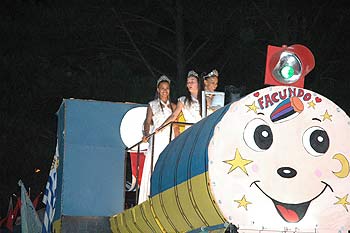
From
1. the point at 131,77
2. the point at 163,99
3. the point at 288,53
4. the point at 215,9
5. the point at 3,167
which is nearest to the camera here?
the point at 288,53

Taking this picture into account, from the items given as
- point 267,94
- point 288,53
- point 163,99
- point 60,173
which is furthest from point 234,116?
point 60,173

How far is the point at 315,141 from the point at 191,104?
2.57 m

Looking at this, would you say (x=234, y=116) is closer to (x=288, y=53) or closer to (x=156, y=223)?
(x=288, y=53)

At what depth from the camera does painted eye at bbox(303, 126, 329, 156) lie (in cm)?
611

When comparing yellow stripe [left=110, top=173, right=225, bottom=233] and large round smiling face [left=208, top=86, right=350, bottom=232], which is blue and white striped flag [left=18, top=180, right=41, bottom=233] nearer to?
yellow stripe [left=110, top=173, right=225, bottom=233]

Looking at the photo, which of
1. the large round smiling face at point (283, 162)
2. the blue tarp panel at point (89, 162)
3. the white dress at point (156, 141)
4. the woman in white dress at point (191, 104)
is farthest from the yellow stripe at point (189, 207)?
the blue tarp panel at point (89, 162)

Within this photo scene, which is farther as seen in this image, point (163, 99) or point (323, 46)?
point (323, 46)

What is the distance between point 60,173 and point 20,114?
14860 mm

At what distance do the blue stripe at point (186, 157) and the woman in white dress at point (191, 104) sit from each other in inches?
40.5

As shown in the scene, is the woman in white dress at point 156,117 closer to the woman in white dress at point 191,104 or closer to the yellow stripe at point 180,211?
the woman in white dress at point 191,104

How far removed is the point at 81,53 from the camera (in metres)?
24.0

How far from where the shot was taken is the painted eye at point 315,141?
6113mm

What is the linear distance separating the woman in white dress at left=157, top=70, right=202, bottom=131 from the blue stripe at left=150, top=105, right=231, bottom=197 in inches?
40.5

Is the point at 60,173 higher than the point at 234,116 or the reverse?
the reverse
